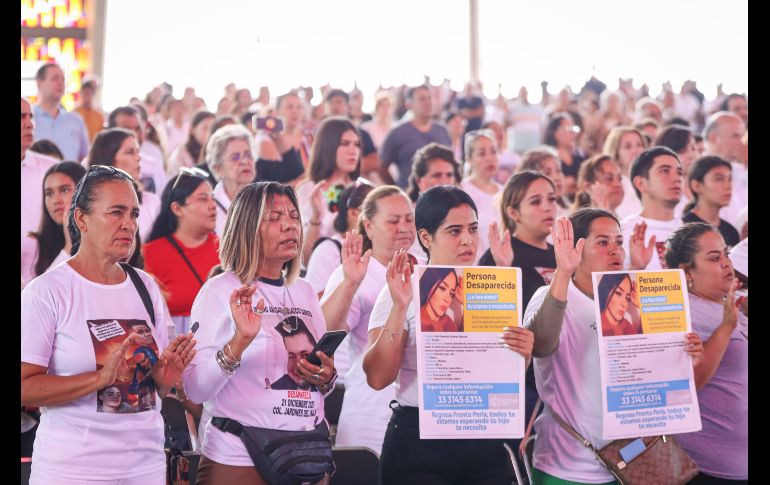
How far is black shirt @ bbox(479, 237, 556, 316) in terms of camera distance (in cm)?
470

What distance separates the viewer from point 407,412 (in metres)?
3.68

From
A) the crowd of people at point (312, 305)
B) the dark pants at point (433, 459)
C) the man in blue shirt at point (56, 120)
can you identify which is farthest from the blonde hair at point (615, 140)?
the dark pants at point (433, 459)

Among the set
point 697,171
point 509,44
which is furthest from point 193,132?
point 509,44

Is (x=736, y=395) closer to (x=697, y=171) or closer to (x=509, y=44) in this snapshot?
(x=697, y=171)

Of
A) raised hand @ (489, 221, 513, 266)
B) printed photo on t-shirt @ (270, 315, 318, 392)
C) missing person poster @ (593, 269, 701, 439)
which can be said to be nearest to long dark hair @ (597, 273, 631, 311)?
missing person poster @ (593, 269, 701, 439)

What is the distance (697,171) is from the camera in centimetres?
A: 580

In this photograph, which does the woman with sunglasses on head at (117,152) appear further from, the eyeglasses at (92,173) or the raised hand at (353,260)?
the eyeglasses at (92,173)

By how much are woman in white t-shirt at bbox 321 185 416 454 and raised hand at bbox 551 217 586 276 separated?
699 millimetres

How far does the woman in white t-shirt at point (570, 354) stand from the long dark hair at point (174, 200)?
5.99ft

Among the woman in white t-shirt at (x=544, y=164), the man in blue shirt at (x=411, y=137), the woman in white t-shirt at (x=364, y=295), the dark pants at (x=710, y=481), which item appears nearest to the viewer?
the woman in white t-shirt at (x=364, y=295)

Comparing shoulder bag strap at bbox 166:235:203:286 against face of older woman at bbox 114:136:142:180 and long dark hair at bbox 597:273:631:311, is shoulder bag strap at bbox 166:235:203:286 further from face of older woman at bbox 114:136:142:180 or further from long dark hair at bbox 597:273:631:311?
long dark hair at bbox 597:273:631:311

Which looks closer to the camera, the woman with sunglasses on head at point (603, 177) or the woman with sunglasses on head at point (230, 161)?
the woman with sunglasses on head at point (230, 161)

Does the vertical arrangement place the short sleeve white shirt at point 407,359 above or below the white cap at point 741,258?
below

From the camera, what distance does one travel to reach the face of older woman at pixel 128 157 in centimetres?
Result: 580
